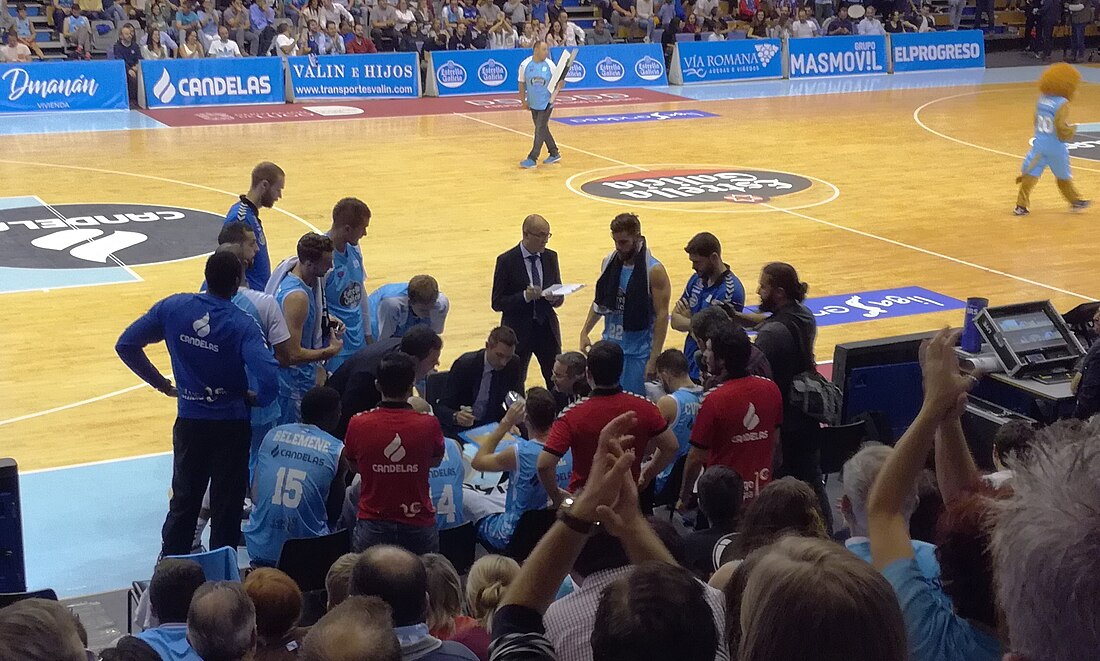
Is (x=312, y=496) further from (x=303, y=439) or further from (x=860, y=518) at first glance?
(x=860, y=518)

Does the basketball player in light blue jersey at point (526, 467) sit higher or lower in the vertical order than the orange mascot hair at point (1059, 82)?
lower

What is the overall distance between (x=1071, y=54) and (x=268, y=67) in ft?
73.3

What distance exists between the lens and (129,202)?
1647 cm

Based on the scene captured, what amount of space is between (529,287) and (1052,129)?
9.35 m

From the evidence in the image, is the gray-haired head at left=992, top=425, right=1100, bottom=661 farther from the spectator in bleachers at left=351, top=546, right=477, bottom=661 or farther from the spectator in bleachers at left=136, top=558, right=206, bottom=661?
the spectator in bleachers at left=136, top=558, right=206, bottom=661

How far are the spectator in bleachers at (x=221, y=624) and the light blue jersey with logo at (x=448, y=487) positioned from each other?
2.12 m

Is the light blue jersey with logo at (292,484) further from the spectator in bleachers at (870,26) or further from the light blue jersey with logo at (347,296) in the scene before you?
the spectator in bleachers at (870,26)

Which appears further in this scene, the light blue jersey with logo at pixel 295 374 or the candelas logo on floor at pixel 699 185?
the candelas logo on floor at pixel 699 185

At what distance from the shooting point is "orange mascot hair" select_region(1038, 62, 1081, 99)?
15.1 m

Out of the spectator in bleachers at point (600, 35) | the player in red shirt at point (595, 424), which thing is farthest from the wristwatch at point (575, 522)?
the spectator in bleachers at point (600, 35)

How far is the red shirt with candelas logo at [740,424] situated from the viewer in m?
5.93

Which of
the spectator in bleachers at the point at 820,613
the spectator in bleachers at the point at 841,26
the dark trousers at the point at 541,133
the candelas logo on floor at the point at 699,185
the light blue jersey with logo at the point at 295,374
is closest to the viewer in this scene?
the spectator in bleachers at the point at 820,613

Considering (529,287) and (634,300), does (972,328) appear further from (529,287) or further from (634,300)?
(529,287)

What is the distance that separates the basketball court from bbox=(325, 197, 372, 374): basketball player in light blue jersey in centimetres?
164
